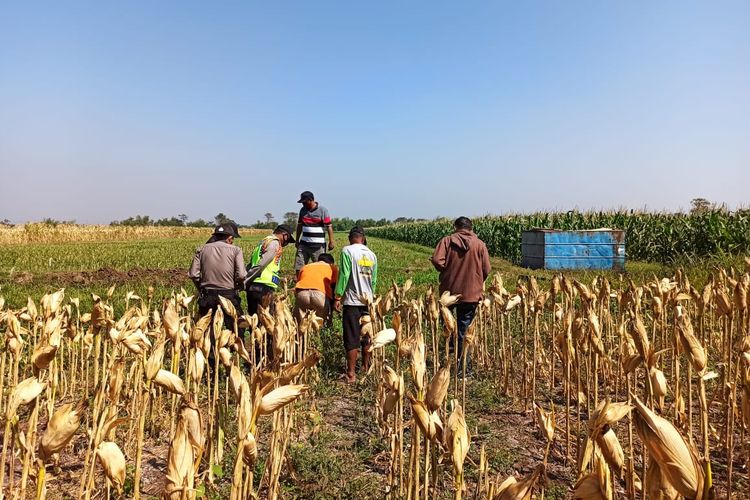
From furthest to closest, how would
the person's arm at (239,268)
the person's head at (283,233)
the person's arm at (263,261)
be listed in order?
the person's head at (283,233) → the person's arm at (263,261) → the person's arm at (239,268)

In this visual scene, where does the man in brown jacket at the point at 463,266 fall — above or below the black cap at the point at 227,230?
below

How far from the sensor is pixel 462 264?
231 inches

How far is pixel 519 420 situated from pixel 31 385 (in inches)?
148

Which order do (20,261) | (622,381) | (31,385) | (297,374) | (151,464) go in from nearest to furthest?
(31,385) → (297,374) → (151,464) → (622,381) → (20,261)

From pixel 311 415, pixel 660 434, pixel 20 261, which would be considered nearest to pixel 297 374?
pixel 660 434

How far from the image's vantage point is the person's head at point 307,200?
25.0 ft

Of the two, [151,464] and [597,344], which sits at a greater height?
[597,344]

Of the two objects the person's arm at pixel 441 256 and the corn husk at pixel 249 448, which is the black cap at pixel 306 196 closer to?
the person's arm at pixel 441 256

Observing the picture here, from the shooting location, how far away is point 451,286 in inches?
232

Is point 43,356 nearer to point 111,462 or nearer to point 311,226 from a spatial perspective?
point 111,462

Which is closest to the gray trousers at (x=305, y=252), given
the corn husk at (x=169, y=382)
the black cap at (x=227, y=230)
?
the black cap at (x=227, y=230)

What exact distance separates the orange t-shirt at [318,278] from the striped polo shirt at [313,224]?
5.38 ft

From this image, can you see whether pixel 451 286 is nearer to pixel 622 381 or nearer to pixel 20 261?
pixel 622 381

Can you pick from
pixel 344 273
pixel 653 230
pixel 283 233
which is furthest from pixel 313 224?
pixel 653 230
